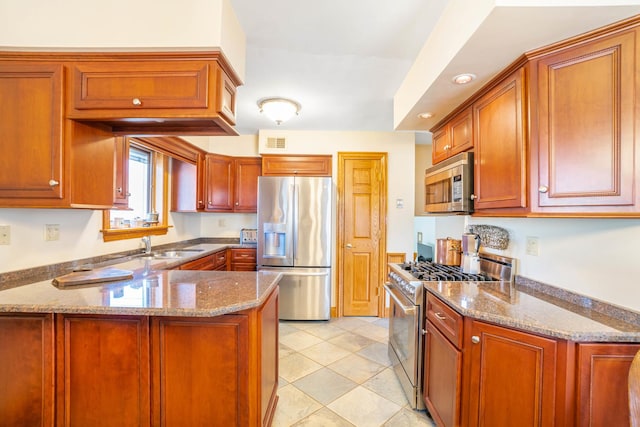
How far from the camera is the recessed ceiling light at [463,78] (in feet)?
5.41

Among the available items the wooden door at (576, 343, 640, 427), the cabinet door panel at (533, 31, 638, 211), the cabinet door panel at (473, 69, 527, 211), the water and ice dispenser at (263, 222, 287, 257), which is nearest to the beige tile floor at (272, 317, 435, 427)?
the water and ice dispenser at (263, 222, 287, 257)

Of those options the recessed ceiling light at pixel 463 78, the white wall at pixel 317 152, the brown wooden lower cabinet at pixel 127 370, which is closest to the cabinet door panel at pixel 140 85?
the brown wooden lower cabinet at pixel 127 370

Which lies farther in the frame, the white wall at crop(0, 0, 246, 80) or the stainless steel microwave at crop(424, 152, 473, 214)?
the stainless steel microwave at crop(424, 152, 473, 214)

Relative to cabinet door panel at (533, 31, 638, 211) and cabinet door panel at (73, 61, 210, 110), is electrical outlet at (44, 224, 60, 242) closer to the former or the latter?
cabinet door panel at (73, 61, 210, 110)

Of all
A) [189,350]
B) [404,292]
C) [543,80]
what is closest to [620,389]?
[404,292]

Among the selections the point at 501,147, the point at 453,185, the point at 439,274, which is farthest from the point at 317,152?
the point at 501,147

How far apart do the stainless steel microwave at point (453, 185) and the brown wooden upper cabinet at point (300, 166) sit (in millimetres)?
1657

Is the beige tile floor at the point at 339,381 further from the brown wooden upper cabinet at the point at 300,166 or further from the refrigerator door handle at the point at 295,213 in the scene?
the brown wooden upper cabinet at the point at 300,166

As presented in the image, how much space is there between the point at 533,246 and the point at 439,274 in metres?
0.60

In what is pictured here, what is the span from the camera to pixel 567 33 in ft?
4.14

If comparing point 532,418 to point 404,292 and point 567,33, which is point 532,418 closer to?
point 404,292

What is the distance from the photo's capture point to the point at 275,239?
139 inches

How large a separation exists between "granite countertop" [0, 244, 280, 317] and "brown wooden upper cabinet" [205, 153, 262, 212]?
6.93 ft

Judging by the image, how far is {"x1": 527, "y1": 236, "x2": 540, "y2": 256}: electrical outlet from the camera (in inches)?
69.0
